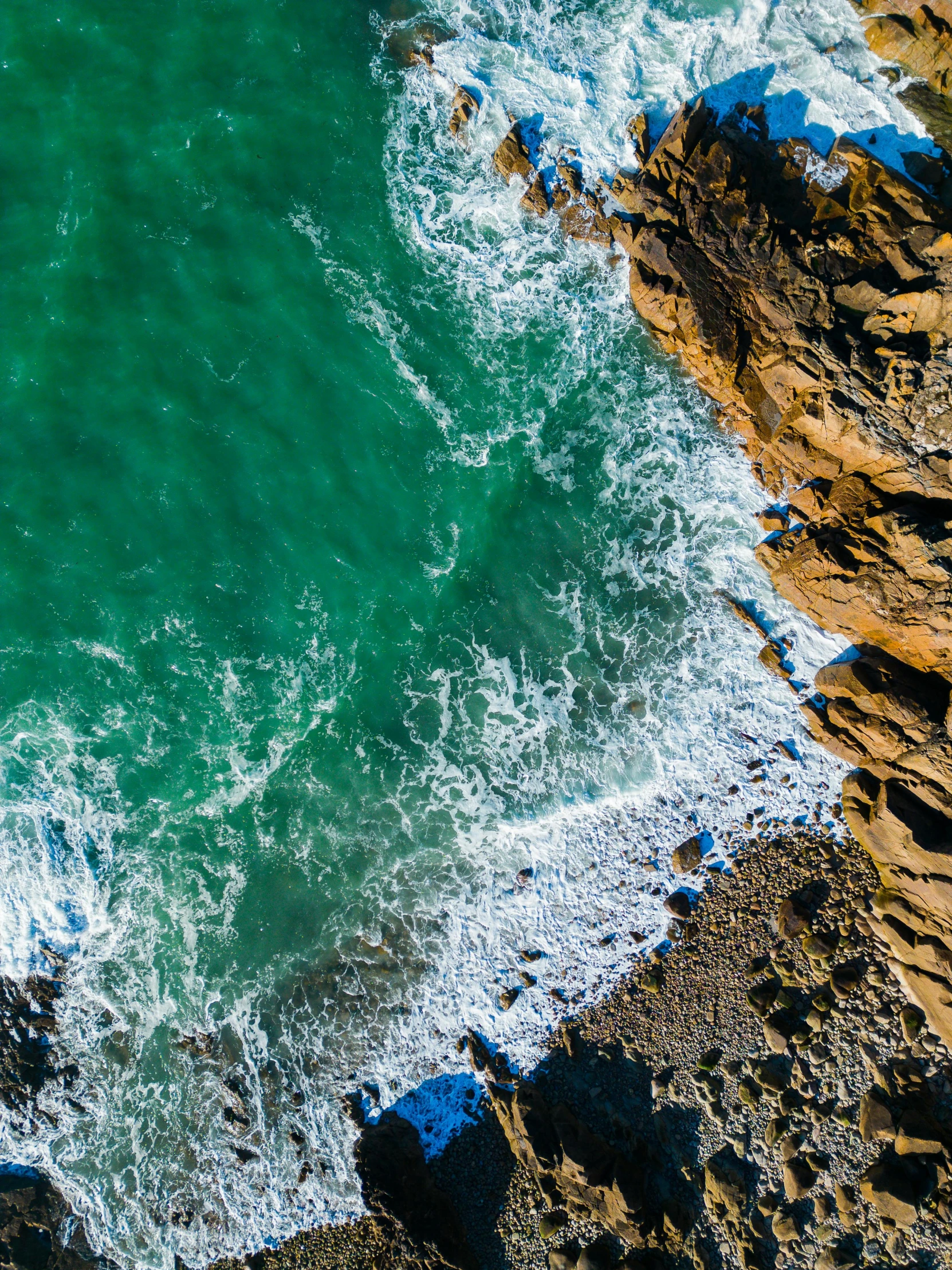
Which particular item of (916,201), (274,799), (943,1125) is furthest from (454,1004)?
(916,201)

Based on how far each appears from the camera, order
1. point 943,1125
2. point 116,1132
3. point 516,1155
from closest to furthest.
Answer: point 943,1125, point 516,1155, point 116,1132

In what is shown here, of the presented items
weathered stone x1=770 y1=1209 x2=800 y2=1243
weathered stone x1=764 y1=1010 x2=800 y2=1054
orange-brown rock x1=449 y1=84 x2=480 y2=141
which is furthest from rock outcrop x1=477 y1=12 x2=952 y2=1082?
weathered stone x1=770 y1=1209 x2=800 y2=1243

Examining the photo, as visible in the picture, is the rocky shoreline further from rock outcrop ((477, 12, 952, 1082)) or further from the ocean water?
the ocean water

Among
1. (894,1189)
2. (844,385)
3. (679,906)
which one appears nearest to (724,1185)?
(894,1189)

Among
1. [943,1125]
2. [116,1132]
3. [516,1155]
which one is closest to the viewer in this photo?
[943,1125]

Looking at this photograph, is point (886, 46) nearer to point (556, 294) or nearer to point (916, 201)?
point (916, 201)

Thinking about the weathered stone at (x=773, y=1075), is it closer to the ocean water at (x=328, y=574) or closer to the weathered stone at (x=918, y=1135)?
the weathered stone at (x=918, y=1135)
